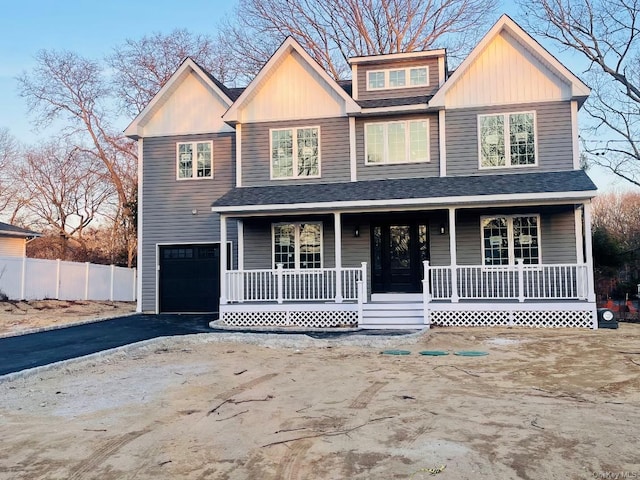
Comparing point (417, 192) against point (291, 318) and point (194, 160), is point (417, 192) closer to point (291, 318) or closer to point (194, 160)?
point (291, 318)

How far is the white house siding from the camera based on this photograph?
2458cm

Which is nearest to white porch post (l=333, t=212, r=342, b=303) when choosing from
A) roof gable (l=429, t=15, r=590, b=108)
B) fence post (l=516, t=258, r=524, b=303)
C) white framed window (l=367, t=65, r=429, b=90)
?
roof gable (l=429, t=15, r=590, b=108)

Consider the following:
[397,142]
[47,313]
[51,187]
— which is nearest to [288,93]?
[397,142]

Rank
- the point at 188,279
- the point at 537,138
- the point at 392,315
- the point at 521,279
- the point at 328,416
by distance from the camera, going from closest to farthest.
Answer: the point at 328,416 → the point at 521,279 → the point at 392,315 → the point at 537,138 → the point at 188,279

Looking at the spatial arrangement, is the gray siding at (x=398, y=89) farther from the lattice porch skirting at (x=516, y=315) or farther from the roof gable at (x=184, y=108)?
the lattice porch skirting at (x=516, y=315)

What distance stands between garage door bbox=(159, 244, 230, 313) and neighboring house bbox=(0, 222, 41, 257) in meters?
11.8

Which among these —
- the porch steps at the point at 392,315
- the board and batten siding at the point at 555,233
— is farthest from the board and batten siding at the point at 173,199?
the board and batten siding at the point at 555,233

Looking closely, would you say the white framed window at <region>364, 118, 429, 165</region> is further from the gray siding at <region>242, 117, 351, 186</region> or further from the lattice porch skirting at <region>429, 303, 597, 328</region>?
the lattice porch skirting at <region>429, 303, 597, 328</region>

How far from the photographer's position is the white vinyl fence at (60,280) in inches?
725

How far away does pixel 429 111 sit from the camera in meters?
14.6

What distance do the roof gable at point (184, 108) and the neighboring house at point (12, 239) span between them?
11.4 m

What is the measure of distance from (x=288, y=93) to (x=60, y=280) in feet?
38.2

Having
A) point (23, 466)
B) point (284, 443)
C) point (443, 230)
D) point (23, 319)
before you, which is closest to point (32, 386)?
point (23, 466)

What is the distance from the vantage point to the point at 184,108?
16812 mm
